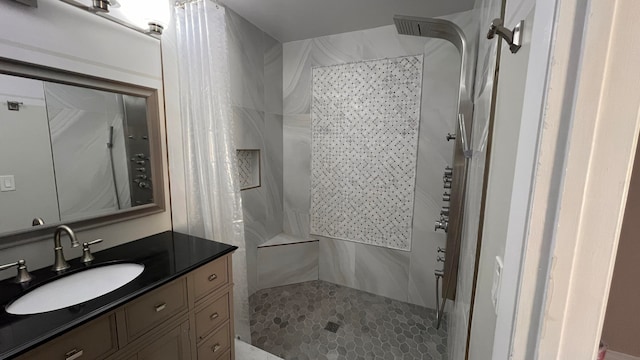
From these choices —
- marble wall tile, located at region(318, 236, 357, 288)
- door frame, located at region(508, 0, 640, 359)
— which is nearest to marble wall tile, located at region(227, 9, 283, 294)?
marble wall tile, located at region(318, 236, 357, 288)

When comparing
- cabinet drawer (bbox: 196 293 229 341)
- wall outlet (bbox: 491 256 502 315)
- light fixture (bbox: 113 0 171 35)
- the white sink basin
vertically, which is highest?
light fixture (bbox: 113 0 171 35)

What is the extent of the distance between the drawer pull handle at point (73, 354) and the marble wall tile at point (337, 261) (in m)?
2.11

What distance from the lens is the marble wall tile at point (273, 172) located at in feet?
8.50

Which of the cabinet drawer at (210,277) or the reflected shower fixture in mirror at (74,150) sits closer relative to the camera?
the reflected shower fixture in mirror at (74,150)

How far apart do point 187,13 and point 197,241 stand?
145cm

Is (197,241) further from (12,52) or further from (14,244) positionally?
(12,52)

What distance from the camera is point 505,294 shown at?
54 cm

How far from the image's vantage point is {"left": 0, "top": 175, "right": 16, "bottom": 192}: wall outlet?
1.03 meters

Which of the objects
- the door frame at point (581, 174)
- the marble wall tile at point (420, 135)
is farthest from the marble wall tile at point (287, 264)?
the door frame at point (581, 174)

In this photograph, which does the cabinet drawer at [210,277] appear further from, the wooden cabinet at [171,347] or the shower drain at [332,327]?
the shower drain at [332,327]

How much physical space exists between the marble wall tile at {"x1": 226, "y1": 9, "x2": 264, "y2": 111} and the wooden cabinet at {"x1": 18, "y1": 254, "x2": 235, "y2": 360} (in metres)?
1.43

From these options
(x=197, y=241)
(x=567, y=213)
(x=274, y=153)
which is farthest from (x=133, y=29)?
(x=567, y=213)

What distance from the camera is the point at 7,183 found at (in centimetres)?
104

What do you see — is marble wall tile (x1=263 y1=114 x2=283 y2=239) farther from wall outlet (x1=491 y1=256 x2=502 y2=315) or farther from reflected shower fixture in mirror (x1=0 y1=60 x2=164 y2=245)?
wall outlet (x1=491 y1=256 x2=502 y2=315)
